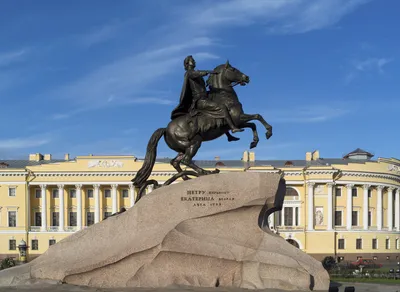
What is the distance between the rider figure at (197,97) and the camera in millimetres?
13891

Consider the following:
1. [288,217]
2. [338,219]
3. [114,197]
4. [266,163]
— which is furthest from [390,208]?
[114,197]

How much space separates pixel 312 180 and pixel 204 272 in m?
56.4

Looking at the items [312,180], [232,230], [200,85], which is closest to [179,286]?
[232,230]

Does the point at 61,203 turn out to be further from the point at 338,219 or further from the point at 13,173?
the point at 338,219

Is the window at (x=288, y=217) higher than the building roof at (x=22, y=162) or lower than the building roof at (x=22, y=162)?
lower

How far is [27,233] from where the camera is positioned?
66.6m

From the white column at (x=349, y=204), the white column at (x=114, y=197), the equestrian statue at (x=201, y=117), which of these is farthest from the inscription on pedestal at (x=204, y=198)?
the white column at (x=349, y=204)

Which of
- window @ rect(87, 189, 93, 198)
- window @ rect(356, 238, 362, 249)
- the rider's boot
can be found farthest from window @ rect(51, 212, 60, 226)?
the rider's boot

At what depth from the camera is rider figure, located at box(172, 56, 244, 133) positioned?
1389cm

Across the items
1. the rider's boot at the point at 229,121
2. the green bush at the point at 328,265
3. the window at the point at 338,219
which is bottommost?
the window at the point at 338,219

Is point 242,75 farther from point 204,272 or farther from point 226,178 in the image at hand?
point 204,272

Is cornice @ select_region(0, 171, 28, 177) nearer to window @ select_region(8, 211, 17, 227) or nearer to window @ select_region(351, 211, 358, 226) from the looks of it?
window @ select_region(8, 211, 17, 227)

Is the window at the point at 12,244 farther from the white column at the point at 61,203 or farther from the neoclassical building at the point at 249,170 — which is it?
the white column at the point at 61,203

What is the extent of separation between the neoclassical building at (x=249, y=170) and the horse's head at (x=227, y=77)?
169 feet
